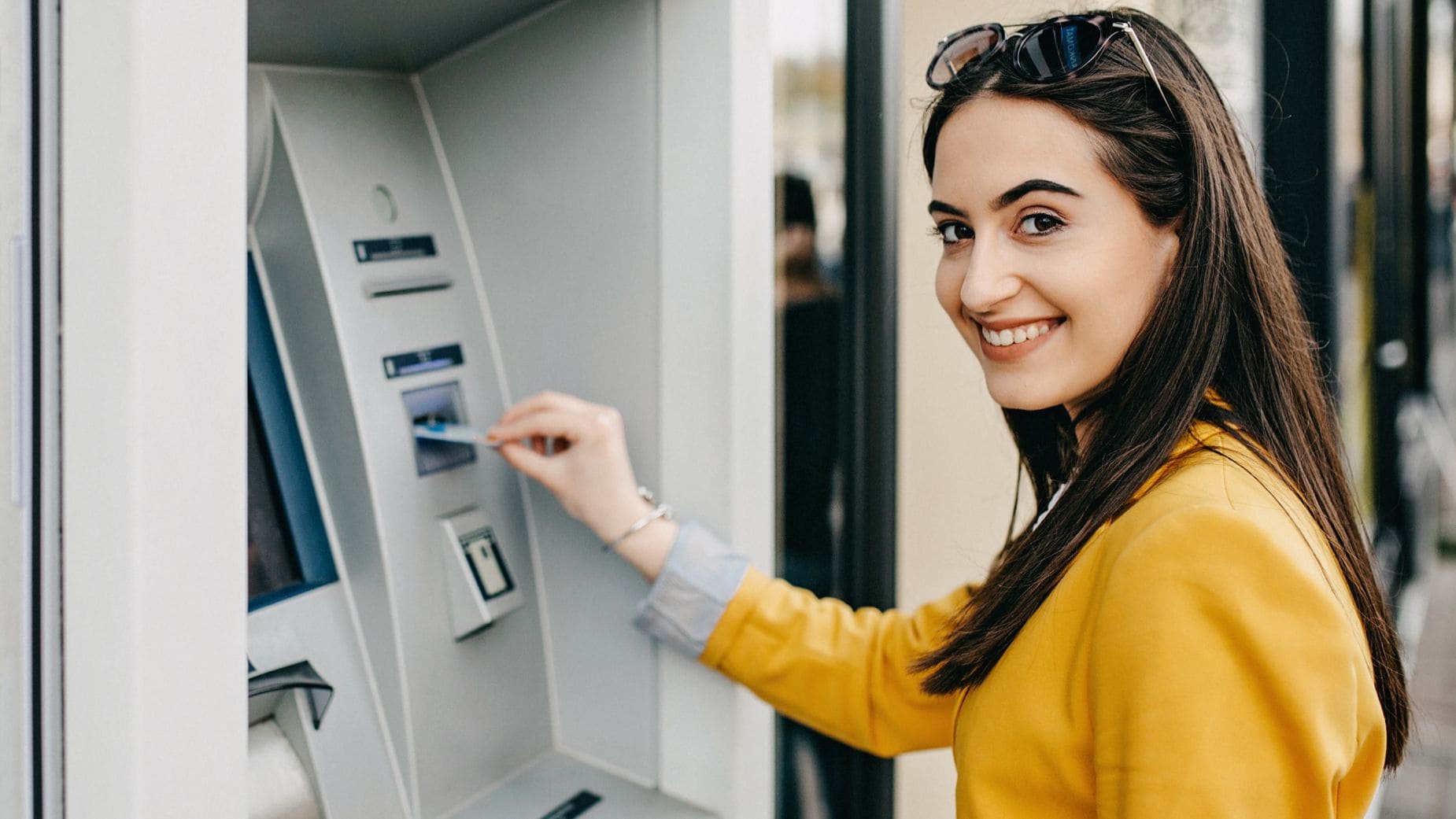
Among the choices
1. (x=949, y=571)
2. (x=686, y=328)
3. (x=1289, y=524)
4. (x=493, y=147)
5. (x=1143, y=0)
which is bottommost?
(x=949, y=571)

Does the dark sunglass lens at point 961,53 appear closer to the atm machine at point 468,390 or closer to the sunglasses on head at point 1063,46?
the sunglasses on head at point 1063,46

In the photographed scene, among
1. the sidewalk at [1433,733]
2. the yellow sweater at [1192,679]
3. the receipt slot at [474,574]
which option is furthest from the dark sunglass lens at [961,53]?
the sidewalk at [1433,733]

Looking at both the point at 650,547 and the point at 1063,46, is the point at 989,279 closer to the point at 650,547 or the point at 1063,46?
the point at 1063,46

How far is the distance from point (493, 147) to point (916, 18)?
762 mm

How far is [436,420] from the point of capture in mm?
1424

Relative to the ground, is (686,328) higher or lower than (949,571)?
higher

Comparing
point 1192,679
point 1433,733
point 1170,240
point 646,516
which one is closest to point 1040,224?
point 1170,240

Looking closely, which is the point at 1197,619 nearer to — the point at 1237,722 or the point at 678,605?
the point at 1237,722

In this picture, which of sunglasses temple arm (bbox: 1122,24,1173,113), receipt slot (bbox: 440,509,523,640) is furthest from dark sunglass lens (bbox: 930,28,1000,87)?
receipt slot (bbox: 440,509,523,640)

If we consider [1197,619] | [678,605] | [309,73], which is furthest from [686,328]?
[1197,619]

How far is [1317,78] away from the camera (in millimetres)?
3670

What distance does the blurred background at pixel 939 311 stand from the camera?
5.79ft

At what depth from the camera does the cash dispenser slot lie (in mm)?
1372

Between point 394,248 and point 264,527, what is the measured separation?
0.37m
